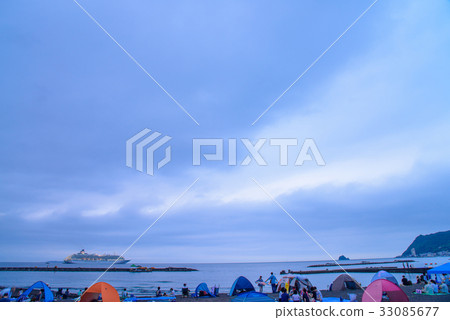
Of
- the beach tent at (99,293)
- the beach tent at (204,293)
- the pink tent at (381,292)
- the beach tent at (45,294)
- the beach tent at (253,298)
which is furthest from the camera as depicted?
the beach tent at (204,293)

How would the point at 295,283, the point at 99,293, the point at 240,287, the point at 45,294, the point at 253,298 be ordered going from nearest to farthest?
Answer: the point at 99,293 → the point at 253,298 → the point at 45,294 → the point at 295,283 → the point at 240,287

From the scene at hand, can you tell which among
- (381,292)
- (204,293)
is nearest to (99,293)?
(204,293)

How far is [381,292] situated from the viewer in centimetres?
1249

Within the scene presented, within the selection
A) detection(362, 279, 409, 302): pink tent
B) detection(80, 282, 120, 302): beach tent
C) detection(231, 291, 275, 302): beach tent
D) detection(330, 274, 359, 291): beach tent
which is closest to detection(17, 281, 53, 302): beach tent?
detection(80, 282, 120, 302): beach tent

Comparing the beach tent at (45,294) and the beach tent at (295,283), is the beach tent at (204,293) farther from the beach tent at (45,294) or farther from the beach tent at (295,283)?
the beach tent at (45,294)

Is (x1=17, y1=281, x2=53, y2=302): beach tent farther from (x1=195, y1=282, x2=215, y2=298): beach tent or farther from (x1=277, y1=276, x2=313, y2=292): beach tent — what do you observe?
(x1=277, y1=276, x2=313, y2=292): beach tent

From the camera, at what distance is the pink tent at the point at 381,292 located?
12.6 m

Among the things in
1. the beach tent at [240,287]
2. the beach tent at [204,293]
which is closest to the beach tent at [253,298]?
the beach tent at [240,287]

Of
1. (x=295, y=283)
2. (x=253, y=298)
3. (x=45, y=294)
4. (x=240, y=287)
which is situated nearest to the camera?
(x=253, y=298)

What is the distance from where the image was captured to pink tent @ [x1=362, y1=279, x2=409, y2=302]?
41.3 feet

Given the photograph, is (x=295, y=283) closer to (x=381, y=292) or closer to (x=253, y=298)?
(x=253, y=298)
